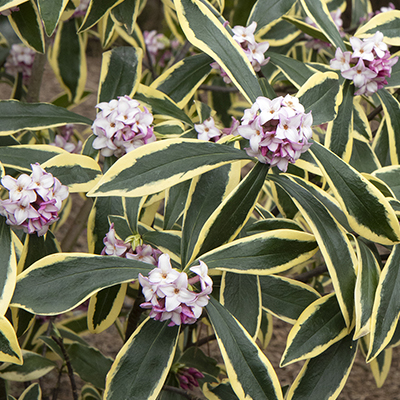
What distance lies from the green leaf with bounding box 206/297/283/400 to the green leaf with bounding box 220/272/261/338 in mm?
79

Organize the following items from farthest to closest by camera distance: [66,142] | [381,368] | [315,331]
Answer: [381,368]
[66,142]
[315,331]

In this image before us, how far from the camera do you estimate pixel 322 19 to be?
83cm

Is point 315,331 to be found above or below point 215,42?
below

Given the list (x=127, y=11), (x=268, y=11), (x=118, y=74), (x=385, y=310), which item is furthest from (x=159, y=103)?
(x=385, y=310)

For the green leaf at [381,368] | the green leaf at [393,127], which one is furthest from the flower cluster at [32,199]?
the green leaf at [381,368]

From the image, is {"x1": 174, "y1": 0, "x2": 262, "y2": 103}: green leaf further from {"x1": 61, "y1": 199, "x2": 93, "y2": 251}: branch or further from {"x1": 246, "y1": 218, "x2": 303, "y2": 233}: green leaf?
{"x1": 61, "y1": 199, "x2": 93, "y2": 251}: branch

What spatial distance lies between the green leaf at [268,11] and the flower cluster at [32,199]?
538 millimetres

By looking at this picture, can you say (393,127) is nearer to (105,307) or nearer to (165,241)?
(165,241)

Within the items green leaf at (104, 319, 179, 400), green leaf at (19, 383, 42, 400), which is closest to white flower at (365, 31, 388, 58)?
green leaf at (104, 319, 179, 400)

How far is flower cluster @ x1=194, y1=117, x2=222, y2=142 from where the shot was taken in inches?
32.0

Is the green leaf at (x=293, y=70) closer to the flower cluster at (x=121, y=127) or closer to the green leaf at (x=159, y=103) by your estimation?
the green leaf at (x=159, y=103)

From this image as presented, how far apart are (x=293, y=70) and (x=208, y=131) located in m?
0.24

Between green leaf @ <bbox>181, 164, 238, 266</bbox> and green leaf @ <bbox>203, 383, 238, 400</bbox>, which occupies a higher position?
green leaf @ <bbox>181, 164, 238, 266</bbox>

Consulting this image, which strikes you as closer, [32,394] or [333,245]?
[333,245]
